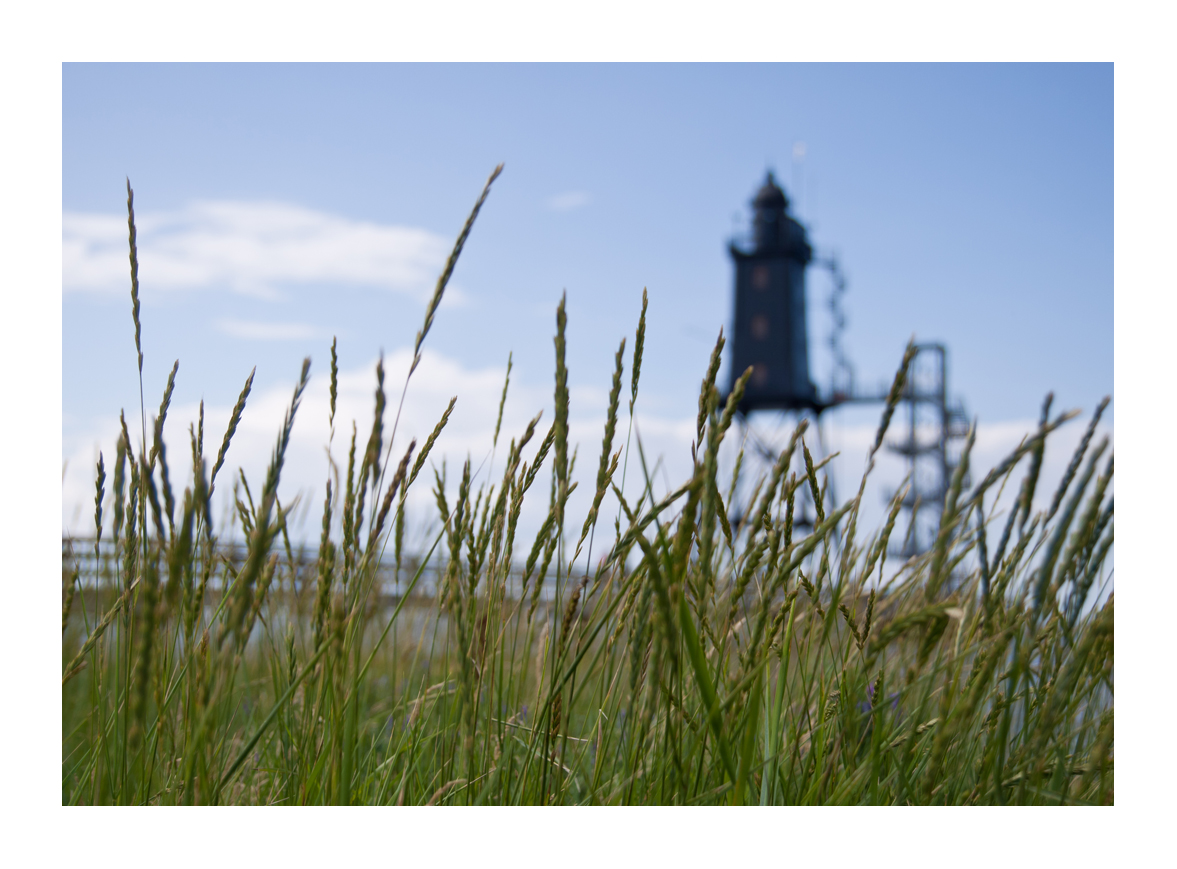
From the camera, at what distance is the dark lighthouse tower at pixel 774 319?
20.6 meters

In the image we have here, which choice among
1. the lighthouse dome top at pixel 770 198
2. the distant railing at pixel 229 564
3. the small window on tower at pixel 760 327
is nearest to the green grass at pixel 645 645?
the distant railing at pixel 229 564

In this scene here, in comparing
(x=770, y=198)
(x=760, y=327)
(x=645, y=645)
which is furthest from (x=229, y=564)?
(x=770, y=198)

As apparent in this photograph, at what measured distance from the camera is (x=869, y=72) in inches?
61.2

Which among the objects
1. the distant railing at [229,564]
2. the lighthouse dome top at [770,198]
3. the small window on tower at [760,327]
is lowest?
the distant railing at [229,564]

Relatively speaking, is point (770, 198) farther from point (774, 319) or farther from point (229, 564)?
point (229, 564)

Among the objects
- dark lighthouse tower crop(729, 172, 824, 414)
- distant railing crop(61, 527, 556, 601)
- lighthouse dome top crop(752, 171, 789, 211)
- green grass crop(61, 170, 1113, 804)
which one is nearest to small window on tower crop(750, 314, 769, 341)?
dark lighthouse tower crop(729, 172, 824, 414)

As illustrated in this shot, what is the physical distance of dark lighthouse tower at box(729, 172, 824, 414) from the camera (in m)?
20.6

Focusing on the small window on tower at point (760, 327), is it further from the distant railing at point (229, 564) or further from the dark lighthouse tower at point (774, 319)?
the distant railing at point (229, 564)

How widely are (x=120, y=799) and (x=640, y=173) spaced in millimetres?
1654

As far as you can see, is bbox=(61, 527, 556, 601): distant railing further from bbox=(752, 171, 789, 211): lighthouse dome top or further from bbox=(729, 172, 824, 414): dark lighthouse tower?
bbox=(752, 171, 789, 211): lighthouse dome top

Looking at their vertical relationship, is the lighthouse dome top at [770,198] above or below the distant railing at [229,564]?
above

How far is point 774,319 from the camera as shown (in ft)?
68.3
